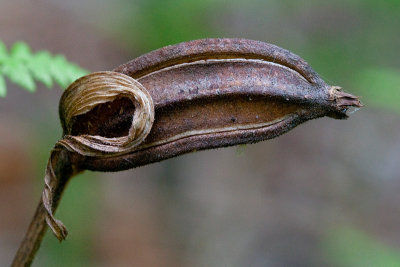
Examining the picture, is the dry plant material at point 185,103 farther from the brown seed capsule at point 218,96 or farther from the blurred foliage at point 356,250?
the blurred foliage at point 356,250

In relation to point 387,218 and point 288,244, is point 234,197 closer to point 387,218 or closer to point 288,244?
point 288,244

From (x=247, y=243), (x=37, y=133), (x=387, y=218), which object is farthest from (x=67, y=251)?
(x=387, y=218)

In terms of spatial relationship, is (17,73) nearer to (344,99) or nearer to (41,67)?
(41,67)

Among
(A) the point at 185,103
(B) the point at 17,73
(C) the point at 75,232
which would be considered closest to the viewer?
(A) the point at 185,103

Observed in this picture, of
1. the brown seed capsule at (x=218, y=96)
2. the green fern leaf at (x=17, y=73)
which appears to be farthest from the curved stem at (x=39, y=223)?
the green fern leaf at (x=17, y=73)

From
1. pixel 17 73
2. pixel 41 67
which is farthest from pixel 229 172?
pixel 17 73
